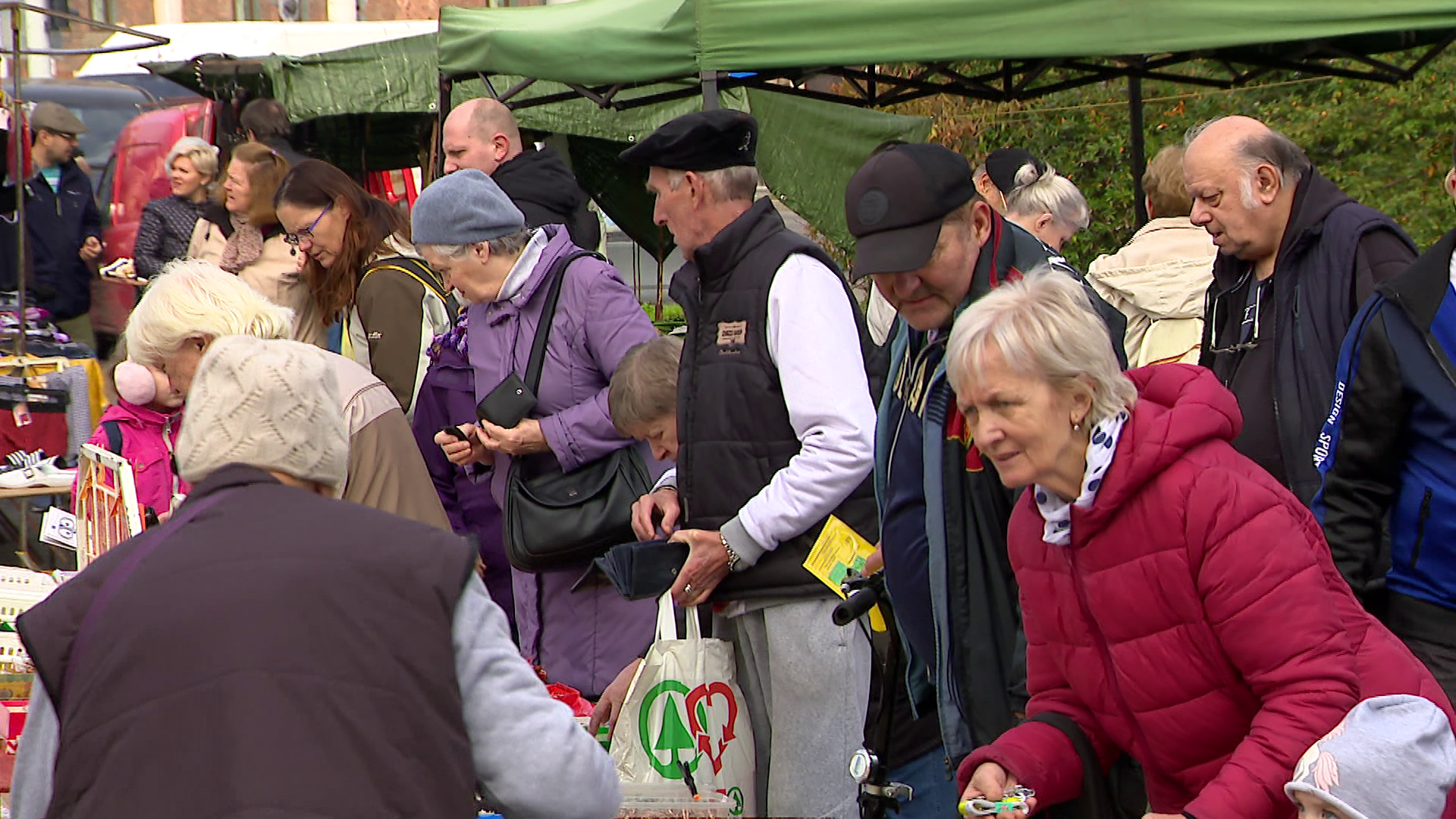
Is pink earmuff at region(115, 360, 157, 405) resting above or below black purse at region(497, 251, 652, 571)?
above

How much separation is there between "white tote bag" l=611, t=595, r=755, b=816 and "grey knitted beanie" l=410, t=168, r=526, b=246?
46.9 inches

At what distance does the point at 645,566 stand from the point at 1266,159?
1.79 meters

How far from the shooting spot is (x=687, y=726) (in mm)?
3721

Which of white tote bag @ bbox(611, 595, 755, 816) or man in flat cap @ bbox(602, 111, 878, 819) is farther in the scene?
man in flat cap @ bbox(602, 111, 878, 819)

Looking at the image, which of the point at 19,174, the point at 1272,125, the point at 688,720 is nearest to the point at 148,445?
the point at 688,720

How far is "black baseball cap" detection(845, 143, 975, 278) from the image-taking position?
3.11 metres

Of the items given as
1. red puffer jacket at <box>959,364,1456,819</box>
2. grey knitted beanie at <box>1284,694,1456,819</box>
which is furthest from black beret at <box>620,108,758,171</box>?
grey knitted beanie at <box>1284,694,1456,819</box>

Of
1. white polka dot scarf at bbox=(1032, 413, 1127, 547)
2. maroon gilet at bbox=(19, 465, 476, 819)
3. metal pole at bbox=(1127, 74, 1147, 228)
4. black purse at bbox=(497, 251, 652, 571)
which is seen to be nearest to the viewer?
→ maroon gilet at bbox=(19, 465, 476, 819)

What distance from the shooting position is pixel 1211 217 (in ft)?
14.0

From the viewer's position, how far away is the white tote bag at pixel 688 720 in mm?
3654

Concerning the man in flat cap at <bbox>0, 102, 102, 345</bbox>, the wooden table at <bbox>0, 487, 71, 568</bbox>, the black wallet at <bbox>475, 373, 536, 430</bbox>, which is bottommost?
the wooden table at <bbox>0, 487, 71, 568</bbox>

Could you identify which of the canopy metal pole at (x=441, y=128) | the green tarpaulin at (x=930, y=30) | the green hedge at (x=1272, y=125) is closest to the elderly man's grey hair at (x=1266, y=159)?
the green tarpaulin at (x=930, y=30)

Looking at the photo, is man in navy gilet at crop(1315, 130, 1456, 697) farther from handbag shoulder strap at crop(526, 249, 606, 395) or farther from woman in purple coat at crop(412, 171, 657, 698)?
handbag shoulder strap at crop(526, 249, 606, 395)

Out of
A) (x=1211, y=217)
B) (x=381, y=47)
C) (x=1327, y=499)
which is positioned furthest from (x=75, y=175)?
(x=1327, y=499)
